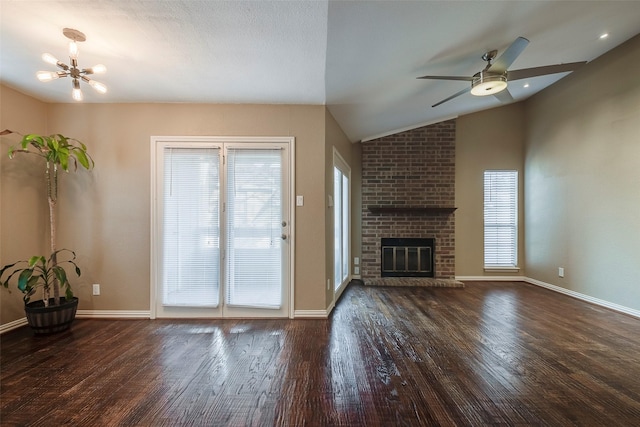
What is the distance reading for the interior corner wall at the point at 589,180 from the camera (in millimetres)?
3475

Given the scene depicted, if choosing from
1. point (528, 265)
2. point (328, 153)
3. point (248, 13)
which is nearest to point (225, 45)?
point (248, 13)

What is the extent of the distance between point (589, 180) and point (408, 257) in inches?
110

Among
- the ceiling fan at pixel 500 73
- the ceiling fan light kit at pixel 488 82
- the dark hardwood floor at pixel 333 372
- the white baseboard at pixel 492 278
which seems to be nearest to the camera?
the dark hardwood floor at pixel 333 372

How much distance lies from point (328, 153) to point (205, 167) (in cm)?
144

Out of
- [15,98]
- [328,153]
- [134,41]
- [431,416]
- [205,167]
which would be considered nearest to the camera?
[431,416]

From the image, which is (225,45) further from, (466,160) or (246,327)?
(466,160)

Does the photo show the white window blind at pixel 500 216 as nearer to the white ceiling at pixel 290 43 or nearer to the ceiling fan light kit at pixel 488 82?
the white ceiling at pixel 290 43

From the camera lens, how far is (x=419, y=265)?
17.6 ft

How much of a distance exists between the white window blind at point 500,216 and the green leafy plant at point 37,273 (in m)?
6.18

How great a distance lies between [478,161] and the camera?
5.42 metres

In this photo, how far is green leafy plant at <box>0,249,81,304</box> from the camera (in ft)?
8.74

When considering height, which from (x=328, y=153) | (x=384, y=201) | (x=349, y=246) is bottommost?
(x=349, y=246)

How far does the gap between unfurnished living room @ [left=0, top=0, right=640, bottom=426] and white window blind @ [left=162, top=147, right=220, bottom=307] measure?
3cm

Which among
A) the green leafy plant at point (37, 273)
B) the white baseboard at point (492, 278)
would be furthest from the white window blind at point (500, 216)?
the green leafy plant at point (37, 273)
